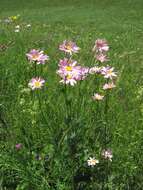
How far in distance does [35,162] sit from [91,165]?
0.37 m

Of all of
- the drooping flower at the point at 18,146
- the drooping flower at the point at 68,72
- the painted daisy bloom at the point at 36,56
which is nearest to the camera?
the drooping flower at the point at 68,72

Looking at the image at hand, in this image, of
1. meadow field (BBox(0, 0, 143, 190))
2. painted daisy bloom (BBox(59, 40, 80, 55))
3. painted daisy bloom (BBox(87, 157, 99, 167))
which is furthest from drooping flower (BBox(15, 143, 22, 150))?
painted daisy bloom (BBox(59, 40, 80, 55))

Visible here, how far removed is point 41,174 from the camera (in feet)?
10.3

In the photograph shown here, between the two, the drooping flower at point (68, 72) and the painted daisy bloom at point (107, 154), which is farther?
the painted daisy bloom at point (107, 154)

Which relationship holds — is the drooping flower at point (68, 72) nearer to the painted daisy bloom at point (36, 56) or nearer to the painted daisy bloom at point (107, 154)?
the painted daisy bloom at point (36, 56)

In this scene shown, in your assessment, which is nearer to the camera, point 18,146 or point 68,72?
point 68,72

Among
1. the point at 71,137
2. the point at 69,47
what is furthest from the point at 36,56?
the point at 71,137

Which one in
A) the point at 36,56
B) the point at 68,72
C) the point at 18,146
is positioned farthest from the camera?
the point at 18,146

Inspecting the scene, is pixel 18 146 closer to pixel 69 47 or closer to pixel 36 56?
pixel 36 56

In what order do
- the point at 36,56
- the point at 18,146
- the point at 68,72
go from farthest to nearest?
the point at 18,146
the point at 36,56
the point at 68,72

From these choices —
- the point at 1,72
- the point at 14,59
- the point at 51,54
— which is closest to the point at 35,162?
the point at 1,72

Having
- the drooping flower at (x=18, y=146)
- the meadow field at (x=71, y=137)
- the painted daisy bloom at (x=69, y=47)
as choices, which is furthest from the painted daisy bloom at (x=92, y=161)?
the painted daisy bloom at (x=69, y=47)

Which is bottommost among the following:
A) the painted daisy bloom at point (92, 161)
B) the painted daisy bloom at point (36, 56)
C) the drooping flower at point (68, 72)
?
the painted daisy bloom at point (92, 161)

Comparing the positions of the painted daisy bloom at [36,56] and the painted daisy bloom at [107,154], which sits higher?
the painted daisy bloom at [36,56]
